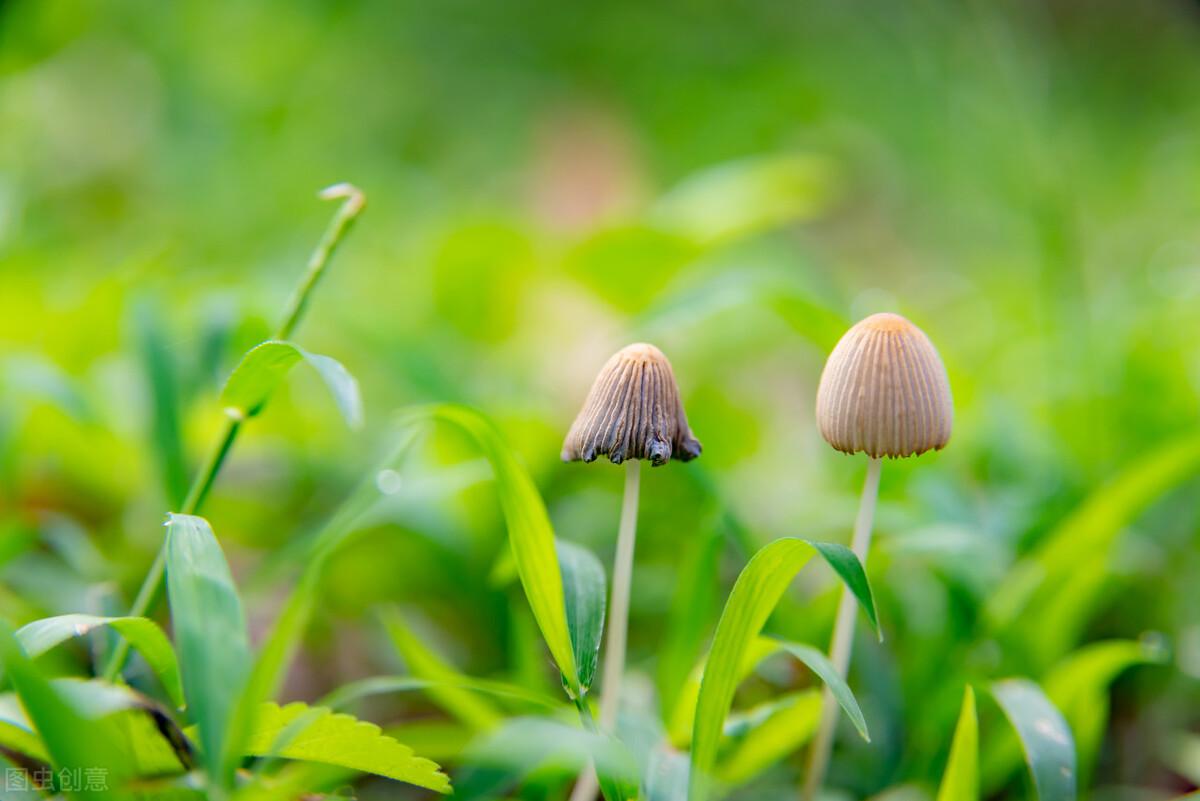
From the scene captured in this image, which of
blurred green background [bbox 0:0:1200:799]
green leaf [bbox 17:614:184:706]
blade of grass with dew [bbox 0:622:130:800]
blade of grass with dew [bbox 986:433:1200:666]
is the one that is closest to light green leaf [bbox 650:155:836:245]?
blurred green background [bbox 0:0:1200:799]

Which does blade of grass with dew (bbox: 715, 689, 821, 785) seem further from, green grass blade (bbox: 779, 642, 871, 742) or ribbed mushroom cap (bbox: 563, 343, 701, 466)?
ribbed mushroom cap (bbox: 563, 343, 701, 466)

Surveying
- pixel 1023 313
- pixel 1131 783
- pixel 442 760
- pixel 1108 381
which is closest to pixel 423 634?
pixel 442 760

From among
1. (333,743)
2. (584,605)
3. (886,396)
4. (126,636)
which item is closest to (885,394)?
(886,396)

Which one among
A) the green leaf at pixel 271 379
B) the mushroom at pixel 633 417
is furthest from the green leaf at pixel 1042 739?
the green leaf at pixel 271 379

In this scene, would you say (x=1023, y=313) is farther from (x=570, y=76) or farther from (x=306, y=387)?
(x=570, y=76)

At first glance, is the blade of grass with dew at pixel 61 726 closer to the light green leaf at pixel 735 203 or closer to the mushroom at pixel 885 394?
the mushroom at pixel 885 394

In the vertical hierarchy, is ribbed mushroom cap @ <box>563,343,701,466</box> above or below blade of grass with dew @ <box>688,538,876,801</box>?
above

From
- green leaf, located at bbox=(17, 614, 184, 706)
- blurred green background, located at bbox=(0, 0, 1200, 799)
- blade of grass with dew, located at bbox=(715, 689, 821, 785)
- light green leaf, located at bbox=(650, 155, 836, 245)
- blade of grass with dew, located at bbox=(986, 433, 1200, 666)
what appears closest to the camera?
green leaf, located at bbox=(17, 614, 184, 706)
